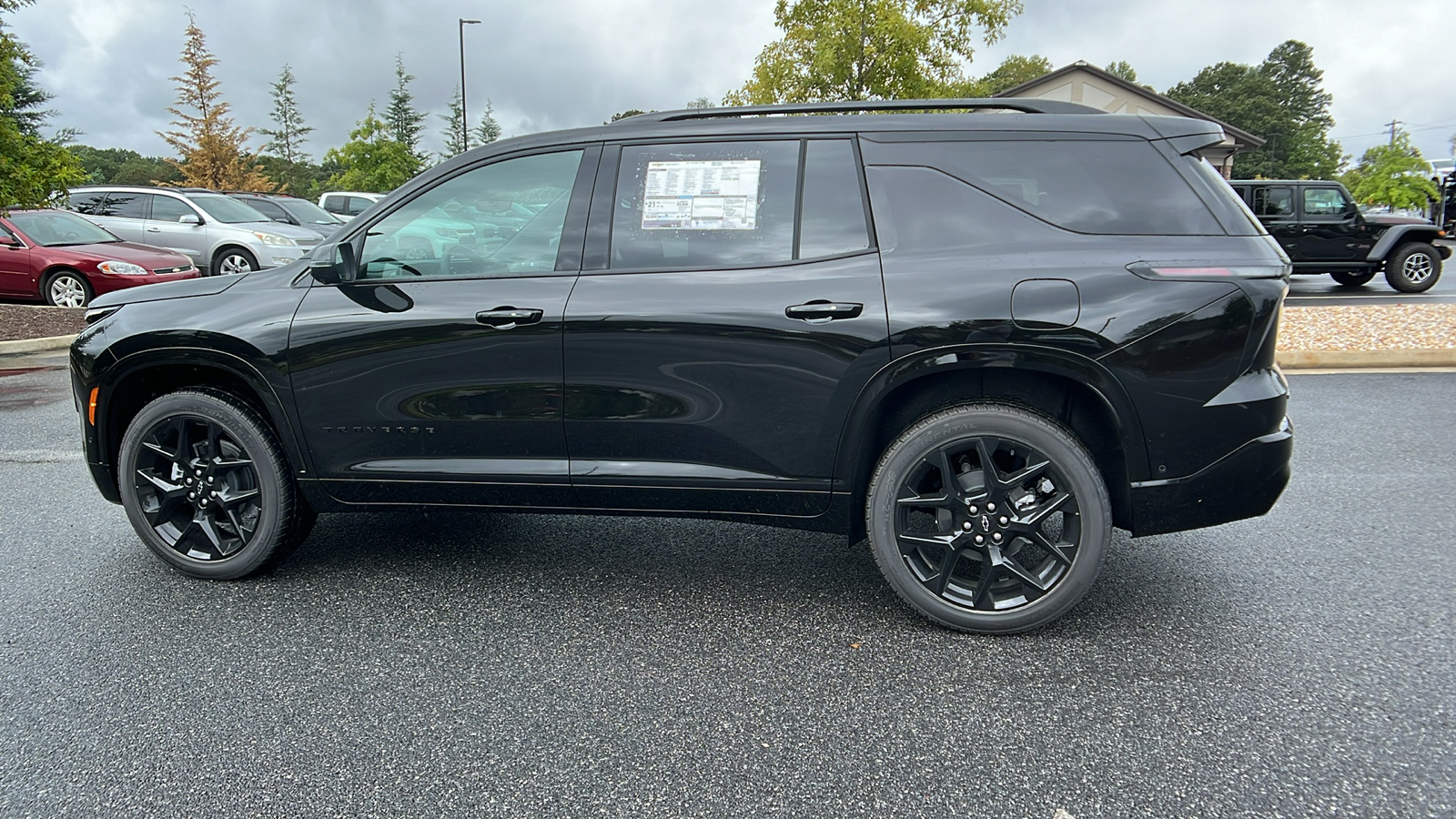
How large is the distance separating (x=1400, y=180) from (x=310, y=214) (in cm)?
5870

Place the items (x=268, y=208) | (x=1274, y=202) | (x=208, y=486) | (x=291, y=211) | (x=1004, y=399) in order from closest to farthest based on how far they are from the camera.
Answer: (x=1004, y=399)
(x=208, y=486)
(x=1274, y=202)
(x=268, y=208)
(x=291, y=211)

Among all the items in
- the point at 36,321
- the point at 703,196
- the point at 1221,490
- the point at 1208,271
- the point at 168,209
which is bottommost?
the point at 36,321

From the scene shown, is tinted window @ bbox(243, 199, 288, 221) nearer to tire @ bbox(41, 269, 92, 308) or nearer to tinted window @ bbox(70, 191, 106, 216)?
tinted window @ bbox(70, 191, 106, 216)

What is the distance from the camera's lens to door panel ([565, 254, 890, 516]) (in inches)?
118

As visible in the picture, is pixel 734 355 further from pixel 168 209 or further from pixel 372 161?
pixel 372 161

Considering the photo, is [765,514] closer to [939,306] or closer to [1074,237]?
[939,306]

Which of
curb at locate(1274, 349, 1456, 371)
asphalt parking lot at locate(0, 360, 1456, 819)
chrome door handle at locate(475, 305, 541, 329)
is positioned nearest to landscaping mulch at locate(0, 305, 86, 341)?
asphalt parking lot at locate(0, 360, 1456, 819)

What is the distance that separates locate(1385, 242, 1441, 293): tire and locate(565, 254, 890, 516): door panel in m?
16.1

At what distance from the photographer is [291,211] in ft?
56.2

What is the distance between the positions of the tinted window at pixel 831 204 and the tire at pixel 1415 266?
1601cm

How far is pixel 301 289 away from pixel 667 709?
2088 mm

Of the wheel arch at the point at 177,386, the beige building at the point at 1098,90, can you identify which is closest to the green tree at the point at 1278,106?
the beige building at the point at 1098,90

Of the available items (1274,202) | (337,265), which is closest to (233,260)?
(337,265)

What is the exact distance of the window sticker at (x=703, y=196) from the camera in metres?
3.15
